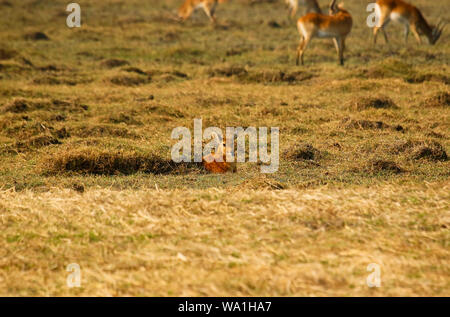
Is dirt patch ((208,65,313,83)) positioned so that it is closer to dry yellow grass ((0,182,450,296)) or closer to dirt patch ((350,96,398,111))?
dirt patch ((350,96,398,111))

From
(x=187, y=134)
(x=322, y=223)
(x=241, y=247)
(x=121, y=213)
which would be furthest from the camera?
(x=187, y=134)

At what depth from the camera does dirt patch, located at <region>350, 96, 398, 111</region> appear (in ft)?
32.0

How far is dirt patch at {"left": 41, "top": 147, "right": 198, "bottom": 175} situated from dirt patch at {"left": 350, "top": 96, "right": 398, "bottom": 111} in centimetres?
375

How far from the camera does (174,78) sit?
42.1 feet

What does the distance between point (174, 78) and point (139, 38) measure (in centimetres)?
600

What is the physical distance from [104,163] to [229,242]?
9.62 feet

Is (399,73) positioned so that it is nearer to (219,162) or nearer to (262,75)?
(262,75)

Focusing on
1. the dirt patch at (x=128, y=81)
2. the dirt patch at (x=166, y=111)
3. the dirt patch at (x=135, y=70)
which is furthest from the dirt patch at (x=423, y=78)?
the dirt patch at (x=135, y=70)

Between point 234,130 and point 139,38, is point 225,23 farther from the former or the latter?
point 234,130

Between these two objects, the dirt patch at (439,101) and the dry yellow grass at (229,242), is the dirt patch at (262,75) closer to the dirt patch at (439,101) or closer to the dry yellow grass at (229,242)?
the dirt patch at (439,101)

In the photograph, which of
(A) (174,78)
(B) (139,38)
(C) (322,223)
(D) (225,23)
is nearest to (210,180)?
(C) (322,223)

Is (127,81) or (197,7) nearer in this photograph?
(127,81)

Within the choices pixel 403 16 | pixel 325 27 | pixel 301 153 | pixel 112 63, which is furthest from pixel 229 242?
pixel 403 16

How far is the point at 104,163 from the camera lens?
22.2 ft
